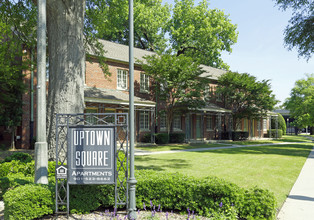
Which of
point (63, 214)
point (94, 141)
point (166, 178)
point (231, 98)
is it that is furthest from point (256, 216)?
point (231, 98)

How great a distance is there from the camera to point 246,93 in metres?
31.3

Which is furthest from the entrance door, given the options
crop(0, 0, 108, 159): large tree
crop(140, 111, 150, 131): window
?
crop(0, 0, 108, 159): large tree

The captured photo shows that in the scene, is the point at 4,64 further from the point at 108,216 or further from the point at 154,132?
the point at 154,132

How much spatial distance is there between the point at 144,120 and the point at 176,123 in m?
4.51

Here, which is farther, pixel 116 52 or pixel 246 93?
pixel 246 93

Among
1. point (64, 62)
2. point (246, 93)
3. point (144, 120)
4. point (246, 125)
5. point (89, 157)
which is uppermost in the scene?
point (246, 93)

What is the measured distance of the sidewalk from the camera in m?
5.24

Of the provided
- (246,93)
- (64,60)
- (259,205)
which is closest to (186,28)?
(246,93)

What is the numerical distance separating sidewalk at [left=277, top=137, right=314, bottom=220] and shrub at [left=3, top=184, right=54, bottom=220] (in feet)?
14.3

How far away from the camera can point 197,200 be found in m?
5.04

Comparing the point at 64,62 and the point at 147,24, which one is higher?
the point at 147,24

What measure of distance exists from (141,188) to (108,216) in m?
0.85

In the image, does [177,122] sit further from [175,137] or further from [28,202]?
[28,202]

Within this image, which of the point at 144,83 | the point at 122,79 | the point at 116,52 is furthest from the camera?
the point at 144,83
